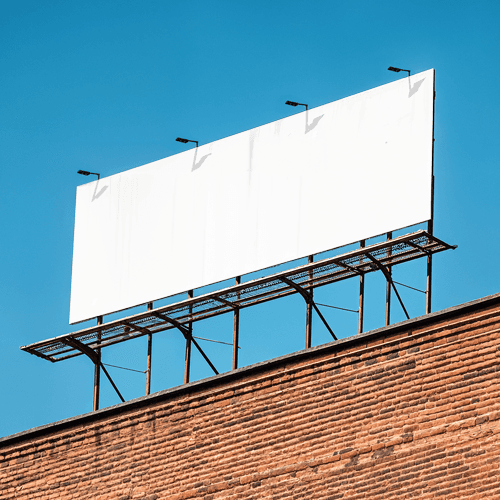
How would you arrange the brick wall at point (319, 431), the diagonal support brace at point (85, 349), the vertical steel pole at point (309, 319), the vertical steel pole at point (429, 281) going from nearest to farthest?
the brick wall at point (319, 431) → the vertical steel pole at point (429, 281) → the vertical steel pole at point (309, 319) → the diagonal support brace at point (85, 349)

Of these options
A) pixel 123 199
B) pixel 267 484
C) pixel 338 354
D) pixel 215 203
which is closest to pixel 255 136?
pixel 215 203

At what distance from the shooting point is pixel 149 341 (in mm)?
24703

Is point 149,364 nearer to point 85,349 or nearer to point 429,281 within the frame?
point 85,349

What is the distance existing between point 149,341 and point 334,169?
4.97 m

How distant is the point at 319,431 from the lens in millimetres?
20562

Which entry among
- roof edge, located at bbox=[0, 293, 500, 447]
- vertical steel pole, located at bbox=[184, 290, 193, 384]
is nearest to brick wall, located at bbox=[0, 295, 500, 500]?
roof edge, located at bbox=[0, 293, 500, 447]

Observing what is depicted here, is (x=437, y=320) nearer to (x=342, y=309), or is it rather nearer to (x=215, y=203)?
(x=342, y=309)

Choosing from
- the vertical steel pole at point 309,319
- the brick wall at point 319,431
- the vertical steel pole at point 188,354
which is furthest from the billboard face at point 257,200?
the brick wall at point 319,431

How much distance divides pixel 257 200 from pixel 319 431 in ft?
17.8

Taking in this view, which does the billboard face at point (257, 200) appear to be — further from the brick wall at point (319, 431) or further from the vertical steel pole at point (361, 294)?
the brick wall at point (319, 431)

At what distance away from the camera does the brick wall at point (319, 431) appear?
1903cm

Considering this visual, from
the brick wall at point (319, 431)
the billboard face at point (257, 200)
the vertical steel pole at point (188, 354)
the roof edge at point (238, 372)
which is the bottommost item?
the brick wall at point (319, 431)

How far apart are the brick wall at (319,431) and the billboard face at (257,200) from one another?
2665 mm

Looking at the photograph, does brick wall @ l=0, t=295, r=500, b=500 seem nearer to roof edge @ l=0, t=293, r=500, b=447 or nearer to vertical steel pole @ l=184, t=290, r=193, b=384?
roof edge @ l=0, t=293, r=500, b=447
